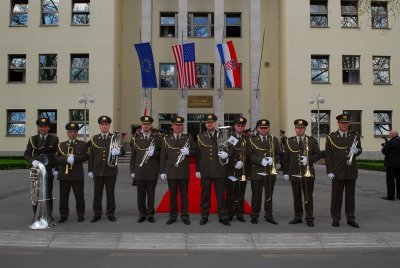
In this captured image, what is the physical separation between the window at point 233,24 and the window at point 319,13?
17.9 feet

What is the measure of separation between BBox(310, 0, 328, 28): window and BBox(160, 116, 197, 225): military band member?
2456cm

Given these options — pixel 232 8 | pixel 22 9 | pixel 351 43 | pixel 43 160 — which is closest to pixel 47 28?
pixel 22 9

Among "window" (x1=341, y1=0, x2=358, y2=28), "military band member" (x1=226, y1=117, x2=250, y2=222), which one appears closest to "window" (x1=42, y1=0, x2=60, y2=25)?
"window" (x1=341, y1=0, x2=358, y2=28)

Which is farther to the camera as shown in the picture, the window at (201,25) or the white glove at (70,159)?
the window at (201,25)

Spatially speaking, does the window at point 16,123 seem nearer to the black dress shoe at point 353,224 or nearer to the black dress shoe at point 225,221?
the black dress shoe at point 225,221

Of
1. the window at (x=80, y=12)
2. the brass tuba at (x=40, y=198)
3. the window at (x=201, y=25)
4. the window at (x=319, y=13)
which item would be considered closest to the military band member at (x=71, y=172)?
the brass tuba at (x=40, y=198)

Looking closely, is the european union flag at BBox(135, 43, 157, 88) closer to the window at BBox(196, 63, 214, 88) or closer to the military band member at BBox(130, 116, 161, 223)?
the window at BBox(196, 63, 214, 88)

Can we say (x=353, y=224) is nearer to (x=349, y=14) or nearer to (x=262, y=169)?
(x=262, y=169)

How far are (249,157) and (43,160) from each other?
14.7ft

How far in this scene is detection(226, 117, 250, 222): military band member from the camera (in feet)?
31.1

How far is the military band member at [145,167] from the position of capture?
30.8 feet

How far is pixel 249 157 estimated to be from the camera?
9438 millimetres

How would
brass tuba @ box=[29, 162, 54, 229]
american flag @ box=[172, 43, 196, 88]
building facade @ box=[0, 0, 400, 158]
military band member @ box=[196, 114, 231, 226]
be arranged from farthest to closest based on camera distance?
building facade @ box=[0, 0, 400, 158]
american flag @ box=[172, 43, 196, 88]
military band member @ box=[196, 114, 231, 226]
brass tuba @ box=[29, 162, 54, 229]

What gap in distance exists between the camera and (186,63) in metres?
27.3
